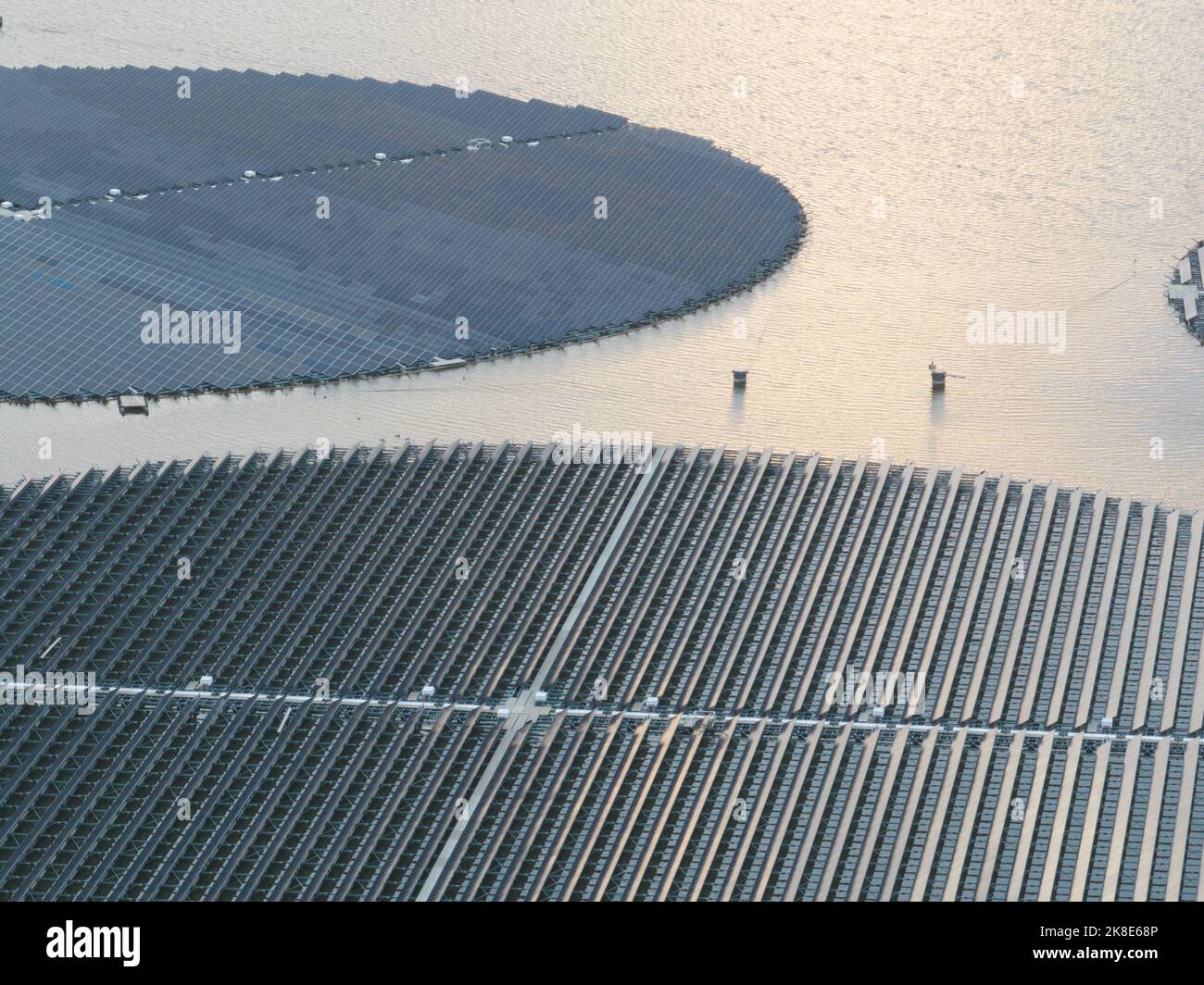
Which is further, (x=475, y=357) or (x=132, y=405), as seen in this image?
(x=475, y=357)

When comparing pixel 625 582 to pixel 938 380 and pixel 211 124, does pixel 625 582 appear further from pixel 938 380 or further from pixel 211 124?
pixel 211 124

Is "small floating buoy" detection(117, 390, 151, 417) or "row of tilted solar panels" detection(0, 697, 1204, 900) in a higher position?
"row of tilted solar panels" detection(0, 697, 1204, 900)

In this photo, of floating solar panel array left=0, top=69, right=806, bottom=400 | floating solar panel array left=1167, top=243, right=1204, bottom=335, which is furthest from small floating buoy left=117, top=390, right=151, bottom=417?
floating solar panel array left=1167, top=243, right=1204, bottom=335

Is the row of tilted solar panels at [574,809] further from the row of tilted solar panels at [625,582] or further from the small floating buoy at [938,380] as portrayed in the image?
the small floating buoy at [938,380]

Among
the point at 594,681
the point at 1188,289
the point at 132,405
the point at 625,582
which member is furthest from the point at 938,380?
the point at 132,405

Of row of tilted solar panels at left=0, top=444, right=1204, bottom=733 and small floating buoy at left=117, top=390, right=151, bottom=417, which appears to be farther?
small floating buoy at left=117, top=390, right=151, bottom=417

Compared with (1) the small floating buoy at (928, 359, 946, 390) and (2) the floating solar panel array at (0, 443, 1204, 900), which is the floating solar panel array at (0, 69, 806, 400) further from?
(1) the small floating buoy at (928, 359, 946, 390)
